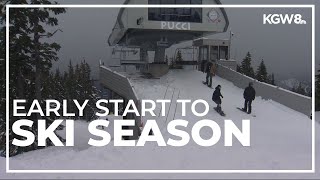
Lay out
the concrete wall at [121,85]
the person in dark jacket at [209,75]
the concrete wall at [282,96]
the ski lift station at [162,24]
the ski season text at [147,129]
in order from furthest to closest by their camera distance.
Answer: the ski lift station at [162,24], the person in dark jacket at [209,75], the concrete wall at [282,96], the concrete wall at [121,85], the ski season text at [147,129]

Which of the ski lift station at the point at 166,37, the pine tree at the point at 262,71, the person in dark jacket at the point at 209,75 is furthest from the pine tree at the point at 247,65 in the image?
the person in dark jacket at the point at 209,75

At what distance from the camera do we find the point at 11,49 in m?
22.5

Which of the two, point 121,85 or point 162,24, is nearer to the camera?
point 121,85

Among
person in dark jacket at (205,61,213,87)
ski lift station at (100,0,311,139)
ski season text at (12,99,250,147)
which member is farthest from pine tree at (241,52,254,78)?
ski season text at (12,99,250,147)

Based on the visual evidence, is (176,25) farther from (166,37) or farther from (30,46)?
(30,46)

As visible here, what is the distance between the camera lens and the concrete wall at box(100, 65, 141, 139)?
19391 mm

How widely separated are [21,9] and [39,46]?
2087 mm

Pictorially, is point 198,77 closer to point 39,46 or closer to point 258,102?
point 258,102

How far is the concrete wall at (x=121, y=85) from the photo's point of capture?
19.4 metres

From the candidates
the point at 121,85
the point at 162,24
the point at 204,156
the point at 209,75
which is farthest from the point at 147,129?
the point at 162,24

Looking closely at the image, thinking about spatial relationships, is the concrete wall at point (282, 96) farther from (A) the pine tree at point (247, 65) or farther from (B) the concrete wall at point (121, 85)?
(A) the pine tree at point (247, 65)

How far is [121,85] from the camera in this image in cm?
2669

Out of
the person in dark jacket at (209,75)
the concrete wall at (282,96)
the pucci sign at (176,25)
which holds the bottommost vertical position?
the concrete wall at (282,96)

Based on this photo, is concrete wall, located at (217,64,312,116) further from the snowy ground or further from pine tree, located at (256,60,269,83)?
pine tree, located at (256,60,269,83)
